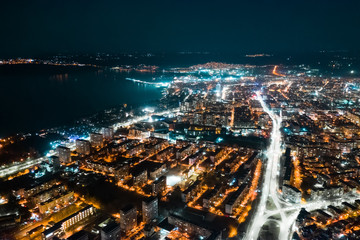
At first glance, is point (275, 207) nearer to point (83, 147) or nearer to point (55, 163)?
point (55, 163)

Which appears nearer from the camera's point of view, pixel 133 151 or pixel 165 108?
pixel 133 151

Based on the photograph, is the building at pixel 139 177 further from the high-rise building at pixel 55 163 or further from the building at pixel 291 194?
the building at pixel 291 194

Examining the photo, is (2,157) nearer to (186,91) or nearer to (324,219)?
(324,219)

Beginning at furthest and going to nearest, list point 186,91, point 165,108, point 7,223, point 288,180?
point 186,91
point 165,108
point 288,180
point 7,223

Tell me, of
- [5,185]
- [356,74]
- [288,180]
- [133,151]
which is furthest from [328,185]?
[356,74]

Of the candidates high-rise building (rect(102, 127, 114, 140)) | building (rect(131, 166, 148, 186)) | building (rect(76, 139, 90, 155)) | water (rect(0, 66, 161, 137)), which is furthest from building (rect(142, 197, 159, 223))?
water (rect(0, 66, 161, 137))

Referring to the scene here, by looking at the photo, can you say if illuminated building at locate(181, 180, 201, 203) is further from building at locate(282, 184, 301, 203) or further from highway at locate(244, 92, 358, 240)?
building at locate(282, 184, 301, 203)
